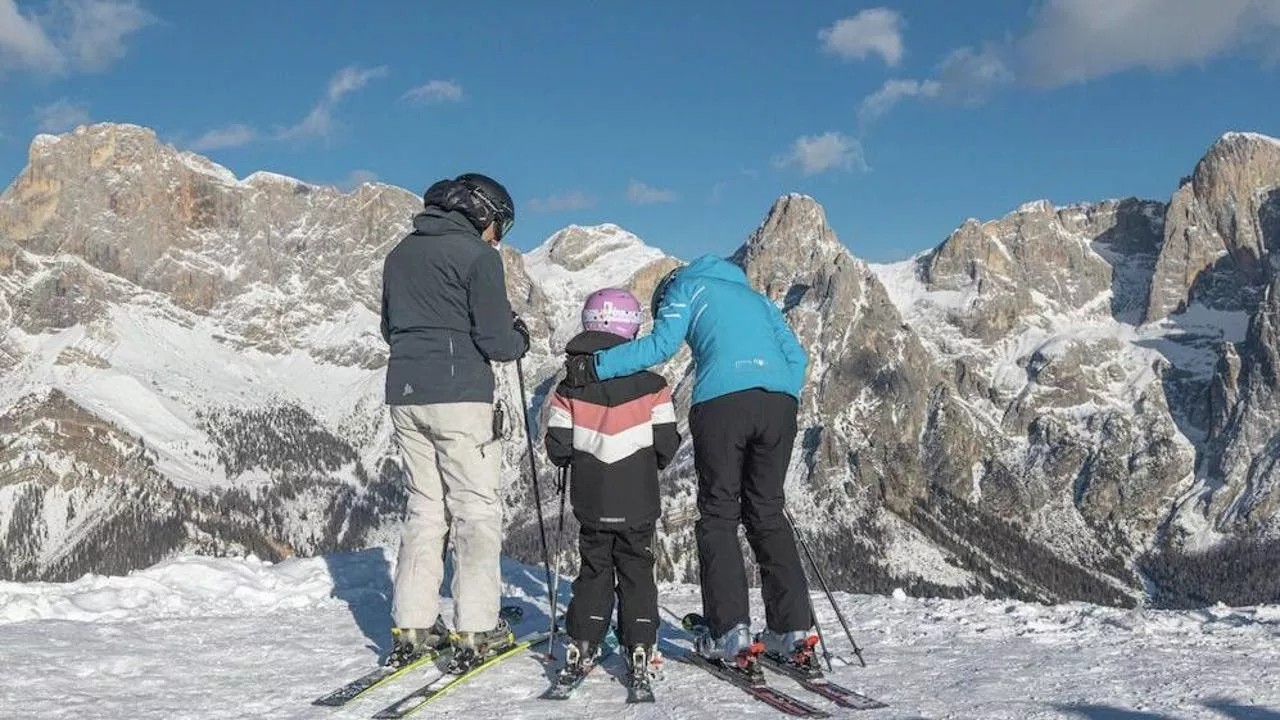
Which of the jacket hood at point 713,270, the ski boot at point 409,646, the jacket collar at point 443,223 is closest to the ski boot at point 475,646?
the ski boot at point 409,646

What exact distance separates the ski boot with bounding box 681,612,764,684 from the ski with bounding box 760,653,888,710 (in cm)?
19

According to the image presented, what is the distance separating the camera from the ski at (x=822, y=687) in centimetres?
809

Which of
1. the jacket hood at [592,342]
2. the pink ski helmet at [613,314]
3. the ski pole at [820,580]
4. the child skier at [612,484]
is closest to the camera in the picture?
the child skier at [612,484]

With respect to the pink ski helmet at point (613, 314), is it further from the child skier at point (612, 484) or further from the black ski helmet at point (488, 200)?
the black ski helmet at point (488, 200)

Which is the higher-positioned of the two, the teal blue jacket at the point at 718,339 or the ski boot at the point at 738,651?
the teal blue jacket at the point at 718,339

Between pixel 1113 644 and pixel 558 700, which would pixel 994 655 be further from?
pixel 558 700

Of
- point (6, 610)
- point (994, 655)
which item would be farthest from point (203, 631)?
point (994, 655)

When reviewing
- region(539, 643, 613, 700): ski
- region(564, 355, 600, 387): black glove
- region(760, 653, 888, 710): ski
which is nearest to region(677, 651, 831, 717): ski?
region(760, 653, 888, 710): ski

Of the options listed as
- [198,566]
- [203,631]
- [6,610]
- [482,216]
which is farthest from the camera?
[198,566]

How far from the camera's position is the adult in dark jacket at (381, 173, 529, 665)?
31.4 ft

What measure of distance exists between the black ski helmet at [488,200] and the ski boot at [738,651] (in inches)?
180

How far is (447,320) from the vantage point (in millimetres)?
9672

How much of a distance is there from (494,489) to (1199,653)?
7.09m

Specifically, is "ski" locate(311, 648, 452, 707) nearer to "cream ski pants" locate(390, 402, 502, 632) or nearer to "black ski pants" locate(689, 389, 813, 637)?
"cream ski pants" locate(390, 402, 502, 632)
